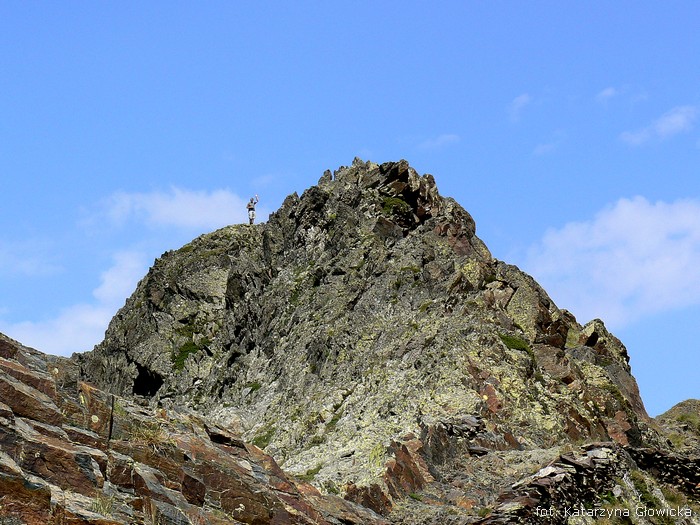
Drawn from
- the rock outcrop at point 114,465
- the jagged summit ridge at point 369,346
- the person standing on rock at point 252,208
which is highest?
the person standing on rock at point 252,208

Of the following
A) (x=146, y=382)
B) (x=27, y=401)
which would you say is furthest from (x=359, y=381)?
(x=27, y=401)

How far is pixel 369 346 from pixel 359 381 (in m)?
3.52

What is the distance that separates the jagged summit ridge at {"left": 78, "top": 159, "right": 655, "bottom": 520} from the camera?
3775cm

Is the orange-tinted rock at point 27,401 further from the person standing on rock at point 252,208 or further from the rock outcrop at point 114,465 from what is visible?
the person standing on rock at point 252,208

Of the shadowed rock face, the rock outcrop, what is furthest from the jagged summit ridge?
the rock outcrop

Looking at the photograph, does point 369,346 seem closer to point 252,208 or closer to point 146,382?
point 146,382

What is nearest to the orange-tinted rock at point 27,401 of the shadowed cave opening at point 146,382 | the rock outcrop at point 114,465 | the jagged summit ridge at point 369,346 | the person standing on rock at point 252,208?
the rock outcrop at point 114,465

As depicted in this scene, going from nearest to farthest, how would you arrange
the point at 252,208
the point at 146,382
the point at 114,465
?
1. the point at 114,465
2. the point at 146,382
3. the point at 252,208

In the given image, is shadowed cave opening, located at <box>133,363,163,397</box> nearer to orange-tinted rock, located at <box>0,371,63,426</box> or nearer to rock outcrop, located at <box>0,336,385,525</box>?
rock outcrop, located at <box>0,336,385,525</box>

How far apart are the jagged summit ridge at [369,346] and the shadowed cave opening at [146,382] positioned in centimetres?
14

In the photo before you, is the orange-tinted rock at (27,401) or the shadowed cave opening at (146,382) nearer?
the orange-tinted rock at (27,401)

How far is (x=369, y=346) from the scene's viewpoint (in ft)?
157

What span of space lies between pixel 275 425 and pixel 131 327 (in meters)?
28.5

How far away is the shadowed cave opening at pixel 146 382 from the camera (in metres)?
64.7
